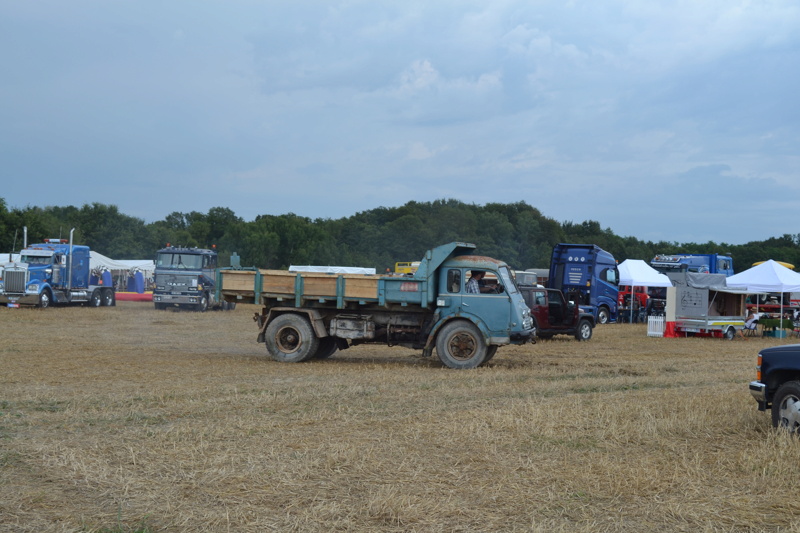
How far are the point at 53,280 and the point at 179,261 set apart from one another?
535 cm

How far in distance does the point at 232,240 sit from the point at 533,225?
26.6 m

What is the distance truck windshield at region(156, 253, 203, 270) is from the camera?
34281 millimetres

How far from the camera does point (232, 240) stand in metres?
70.1

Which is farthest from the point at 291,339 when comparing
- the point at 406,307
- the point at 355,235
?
the point at 355,235

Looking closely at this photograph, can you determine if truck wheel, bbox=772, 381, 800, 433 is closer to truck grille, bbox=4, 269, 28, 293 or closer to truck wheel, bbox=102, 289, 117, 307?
truck grille, bbox=4, 269, 28, 293

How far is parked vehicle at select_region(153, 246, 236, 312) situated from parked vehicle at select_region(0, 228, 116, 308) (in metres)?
3.82

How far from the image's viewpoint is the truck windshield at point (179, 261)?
1350 inches

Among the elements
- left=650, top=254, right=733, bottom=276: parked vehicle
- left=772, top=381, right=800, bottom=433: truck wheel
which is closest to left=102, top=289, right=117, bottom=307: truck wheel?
left=650, top=254, right=733, bottom=276: parked vehicle

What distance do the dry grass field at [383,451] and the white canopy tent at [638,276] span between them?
20.0m

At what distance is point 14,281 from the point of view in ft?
106

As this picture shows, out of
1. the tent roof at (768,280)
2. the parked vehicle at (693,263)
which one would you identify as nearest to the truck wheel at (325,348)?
the tent roof at (768,280)

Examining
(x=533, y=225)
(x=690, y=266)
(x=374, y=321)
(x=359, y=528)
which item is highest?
(x=533, y=225)

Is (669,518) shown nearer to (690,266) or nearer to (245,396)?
(245,396)

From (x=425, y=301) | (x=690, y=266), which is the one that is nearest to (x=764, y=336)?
(x=690, y=266)
